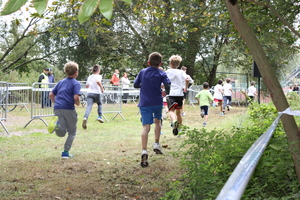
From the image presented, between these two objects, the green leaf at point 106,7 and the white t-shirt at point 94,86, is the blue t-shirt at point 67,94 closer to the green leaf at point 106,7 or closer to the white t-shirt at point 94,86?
the white t-shirt at point 94,86

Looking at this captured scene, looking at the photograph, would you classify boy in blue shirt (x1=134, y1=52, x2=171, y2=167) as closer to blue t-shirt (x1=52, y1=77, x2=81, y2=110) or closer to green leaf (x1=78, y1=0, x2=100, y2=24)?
blue t-shirt (x1=52, y1=77, x2=81, y2=110)

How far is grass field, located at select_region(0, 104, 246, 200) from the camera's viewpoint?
4520 millimetres

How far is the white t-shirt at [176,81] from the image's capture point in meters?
8.91

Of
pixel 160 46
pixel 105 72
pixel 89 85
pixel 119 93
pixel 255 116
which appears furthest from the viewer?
pixel 105 72

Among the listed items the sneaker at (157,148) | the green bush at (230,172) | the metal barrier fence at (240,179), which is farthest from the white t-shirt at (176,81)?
the metal barrier fence at (240,179)

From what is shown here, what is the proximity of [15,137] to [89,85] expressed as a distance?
116 inches

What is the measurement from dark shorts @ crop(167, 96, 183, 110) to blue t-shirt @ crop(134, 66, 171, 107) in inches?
98.4

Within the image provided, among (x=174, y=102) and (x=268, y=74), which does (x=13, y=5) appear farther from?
(x=174, y=102)

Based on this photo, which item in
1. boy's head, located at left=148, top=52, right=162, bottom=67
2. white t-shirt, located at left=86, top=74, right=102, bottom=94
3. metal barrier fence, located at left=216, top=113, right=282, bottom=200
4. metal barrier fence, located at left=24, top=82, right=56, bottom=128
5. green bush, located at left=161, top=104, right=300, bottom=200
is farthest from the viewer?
white t-shirt, located at left=86, top=74, right=102, bottom=94

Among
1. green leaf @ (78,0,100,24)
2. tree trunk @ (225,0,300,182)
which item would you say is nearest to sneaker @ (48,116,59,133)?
tree trunk @ (225,0,300,182)

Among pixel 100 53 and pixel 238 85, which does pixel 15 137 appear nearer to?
pixel 100 53

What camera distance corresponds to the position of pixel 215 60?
29.1 m

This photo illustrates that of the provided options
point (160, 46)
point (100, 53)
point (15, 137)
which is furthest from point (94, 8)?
point (100, 53)

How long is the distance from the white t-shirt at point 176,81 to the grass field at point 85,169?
108cm
